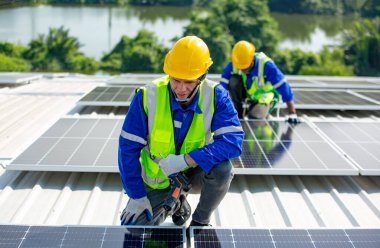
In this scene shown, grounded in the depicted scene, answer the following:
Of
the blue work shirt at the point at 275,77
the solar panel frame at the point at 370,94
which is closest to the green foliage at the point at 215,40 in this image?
the solar panel frame at the point at 370,94

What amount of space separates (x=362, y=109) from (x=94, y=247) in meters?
6.89

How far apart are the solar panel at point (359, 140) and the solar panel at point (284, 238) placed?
5.60ft

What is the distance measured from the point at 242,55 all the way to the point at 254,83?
28.7 inches

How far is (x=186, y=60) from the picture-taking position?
3.55 metres

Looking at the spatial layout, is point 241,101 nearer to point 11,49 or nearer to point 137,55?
point 137,55

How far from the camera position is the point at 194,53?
3576 mm

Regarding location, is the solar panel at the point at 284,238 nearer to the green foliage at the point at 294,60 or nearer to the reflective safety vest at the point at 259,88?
the reflective safety vest at the point at 259,88

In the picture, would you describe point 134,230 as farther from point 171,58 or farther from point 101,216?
point 171,58

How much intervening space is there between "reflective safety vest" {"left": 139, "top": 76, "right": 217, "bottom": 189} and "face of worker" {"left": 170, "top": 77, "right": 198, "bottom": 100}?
0.12 m

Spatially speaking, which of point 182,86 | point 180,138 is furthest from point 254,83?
point 182,86

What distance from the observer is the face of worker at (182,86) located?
3.60m

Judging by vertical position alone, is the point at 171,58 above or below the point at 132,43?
above

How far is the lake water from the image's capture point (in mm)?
40469

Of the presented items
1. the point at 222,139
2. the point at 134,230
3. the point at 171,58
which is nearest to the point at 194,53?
the point at 171,58
